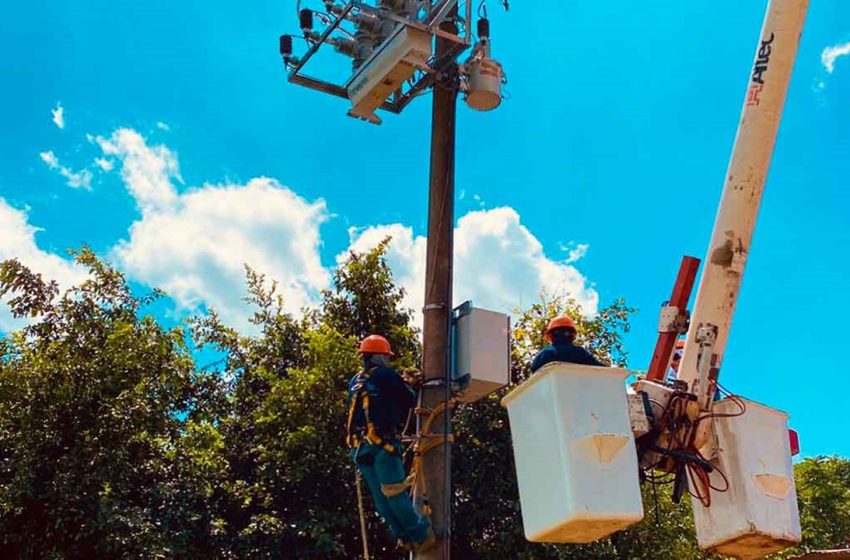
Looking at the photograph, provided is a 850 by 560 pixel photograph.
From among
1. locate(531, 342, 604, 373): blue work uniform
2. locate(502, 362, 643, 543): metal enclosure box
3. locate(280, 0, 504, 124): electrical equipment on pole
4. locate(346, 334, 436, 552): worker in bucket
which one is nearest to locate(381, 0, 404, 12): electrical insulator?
locate(280, 0, 504, 124): electrical equipment on pole

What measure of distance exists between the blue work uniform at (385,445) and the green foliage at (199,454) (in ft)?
18.0

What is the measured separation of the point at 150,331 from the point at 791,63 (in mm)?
9352

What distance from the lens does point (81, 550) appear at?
10164mm

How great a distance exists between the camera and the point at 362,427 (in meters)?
5.45

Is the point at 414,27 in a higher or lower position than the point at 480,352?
higher

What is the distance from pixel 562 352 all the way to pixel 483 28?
291cm

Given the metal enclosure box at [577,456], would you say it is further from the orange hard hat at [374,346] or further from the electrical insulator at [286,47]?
the electrical insulator at [286,47]

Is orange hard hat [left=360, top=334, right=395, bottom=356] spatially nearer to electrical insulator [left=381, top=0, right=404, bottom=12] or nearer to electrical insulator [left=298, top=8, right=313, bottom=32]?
electrical insulator [left=381, top=0, right=404, bottom=12]

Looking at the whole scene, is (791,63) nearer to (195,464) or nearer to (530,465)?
(530,465)

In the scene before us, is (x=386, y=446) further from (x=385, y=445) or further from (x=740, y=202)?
(x=740, y=202)

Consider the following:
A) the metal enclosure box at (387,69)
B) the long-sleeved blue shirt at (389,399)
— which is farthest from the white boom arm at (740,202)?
the metal enclosure box at (387,69)

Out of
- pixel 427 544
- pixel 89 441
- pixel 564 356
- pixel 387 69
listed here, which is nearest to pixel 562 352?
pixel 564 356

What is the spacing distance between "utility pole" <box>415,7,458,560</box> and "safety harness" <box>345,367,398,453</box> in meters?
0.29

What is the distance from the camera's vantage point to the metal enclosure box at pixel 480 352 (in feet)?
17.9
